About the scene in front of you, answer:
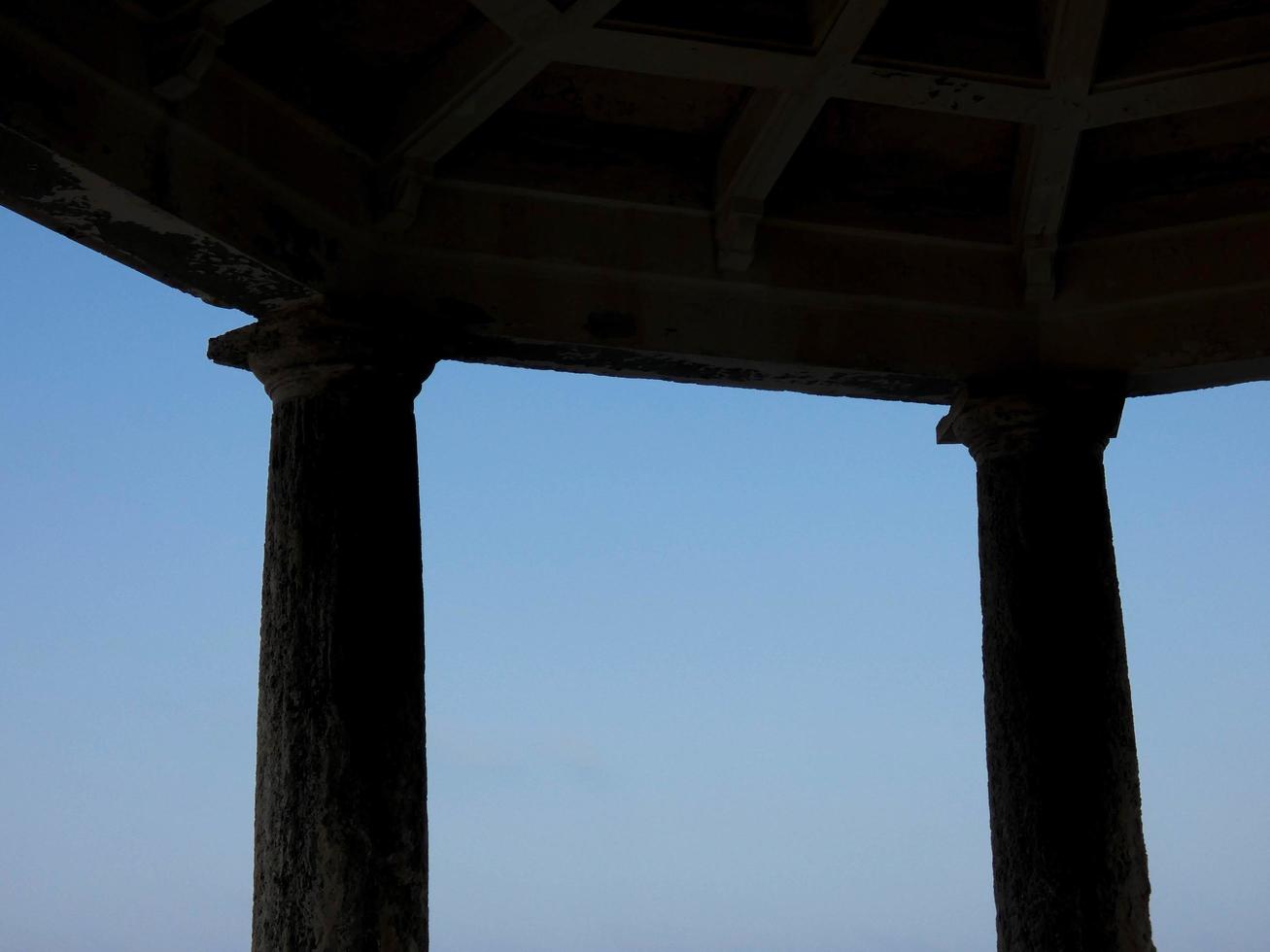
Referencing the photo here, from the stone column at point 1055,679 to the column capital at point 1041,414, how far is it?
0.01 m

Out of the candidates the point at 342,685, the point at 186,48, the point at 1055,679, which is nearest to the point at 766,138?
the point at 186,48

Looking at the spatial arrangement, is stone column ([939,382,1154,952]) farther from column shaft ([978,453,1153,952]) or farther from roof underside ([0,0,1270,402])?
roof underside ([0,0,1270,402])

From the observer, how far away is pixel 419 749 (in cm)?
1162

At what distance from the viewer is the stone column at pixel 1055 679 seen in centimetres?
1274

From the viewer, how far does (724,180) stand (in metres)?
13.7

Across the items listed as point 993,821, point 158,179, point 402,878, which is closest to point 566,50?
point 158,179

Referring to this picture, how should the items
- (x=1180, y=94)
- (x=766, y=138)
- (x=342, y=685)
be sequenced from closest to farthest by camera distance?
(x=342, y=685) < (x=1180, y=94) < (x=766, y=138)

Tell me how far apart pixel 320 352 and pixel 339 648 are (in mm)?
2174

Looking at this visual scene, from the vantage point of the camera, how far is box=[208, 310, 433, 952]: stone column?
11.0 m

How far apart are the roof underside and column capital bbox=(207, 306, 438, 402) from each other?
0.21 m

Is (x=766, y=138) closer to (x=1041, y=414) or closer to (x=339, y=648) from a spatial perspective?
(x=1041, y=414)

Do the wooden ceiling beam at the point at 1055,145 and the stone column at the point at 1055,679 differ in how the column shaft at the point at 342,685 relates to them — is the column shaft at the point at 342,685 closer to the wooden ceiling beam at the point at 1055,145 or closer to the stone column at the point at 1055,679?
the stone column at the point at 1055,679

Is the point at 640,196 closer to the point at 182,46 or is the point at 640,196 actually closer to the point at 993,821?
the point at 182,46

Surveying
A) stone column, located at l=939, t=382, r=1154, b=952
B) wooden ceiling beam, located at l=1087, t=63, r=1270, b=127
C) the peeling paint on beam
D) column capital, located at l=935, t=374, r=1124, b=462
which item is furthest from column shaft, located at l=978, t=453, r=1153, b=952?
the peeling paint on beam
